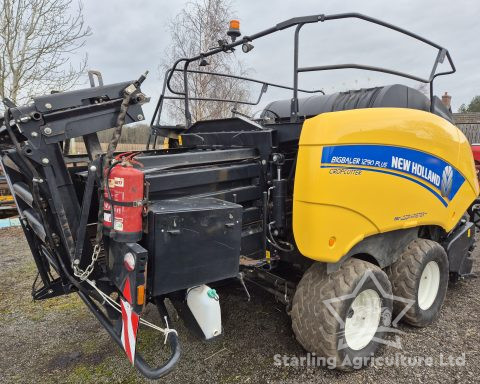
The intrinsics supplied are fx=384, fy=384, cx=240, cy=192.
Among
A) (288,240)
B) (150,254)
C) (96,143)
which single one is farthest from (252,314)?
(96,143)

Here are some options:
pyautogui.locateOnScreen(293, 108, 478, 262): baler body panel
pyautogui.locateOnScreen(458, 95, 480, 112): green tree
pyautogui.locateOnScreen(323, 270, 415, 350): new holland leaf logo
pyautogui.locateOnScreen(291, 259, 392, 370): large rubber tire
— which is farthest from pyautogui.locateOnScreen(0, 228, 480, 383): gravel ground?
pyautogui.locateOnScreen(458, 95, 480, 112): green tree

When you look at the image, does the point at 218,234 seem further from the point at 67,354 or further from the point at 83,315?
the point at 83,315

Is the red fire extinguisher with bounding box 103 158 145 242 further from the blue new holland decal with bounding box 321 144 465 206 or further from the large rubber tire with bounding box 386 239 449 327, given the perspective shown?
the large rubber tire with bounding box 386 239 449 327

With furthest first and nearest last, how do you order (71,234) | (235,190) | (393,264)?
(393,264), (235,190), (71,234)

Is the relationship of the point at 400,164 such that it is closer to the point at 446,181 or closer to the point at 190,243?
the point at 446,181

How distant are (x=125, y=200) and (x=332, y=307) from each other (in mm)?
1480

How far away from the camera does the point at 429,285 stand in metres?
3.42

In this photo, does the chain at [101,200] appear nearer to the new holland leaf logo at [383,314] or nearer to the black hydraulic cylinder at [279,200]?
the black hydraulic cylinder at [279,200]

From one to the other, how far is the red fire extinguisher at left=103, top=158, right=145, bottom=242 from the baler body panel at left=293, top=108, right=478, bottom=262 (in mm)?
998

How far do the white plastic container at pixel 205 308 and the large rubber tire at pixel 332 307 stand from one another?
0.69 meters

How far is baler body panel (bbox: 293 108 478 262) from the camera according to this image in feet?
7.64

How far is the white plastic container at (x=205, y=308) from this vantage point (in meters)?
2.14

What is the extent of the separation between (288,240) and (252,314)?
1032 mm

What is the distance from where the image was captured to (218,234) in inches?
82.7
